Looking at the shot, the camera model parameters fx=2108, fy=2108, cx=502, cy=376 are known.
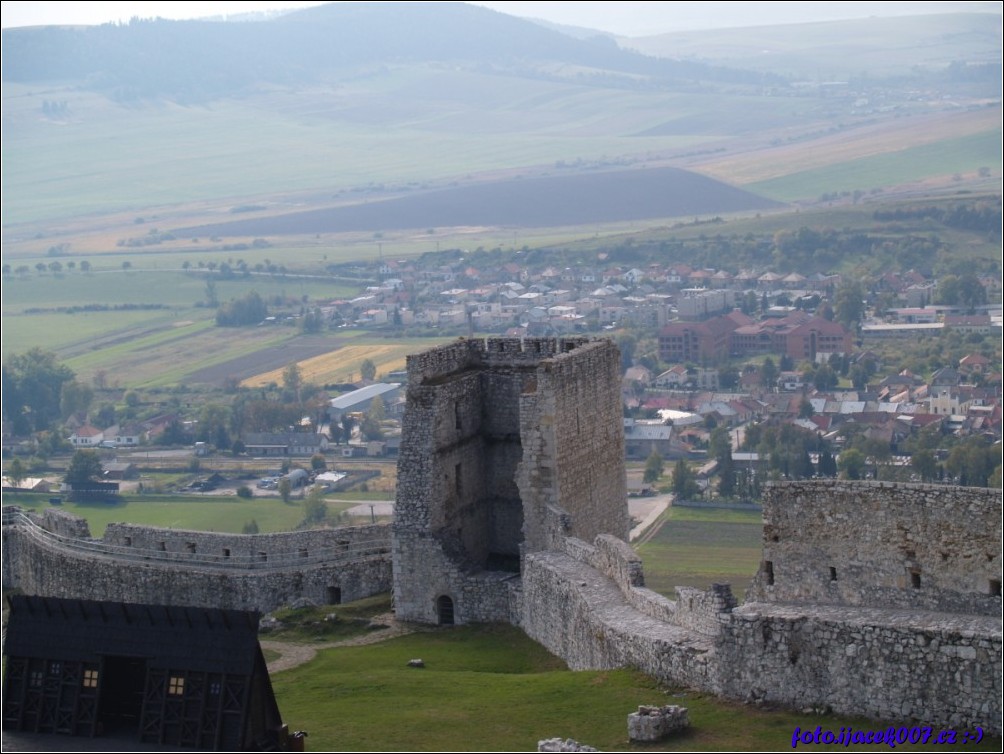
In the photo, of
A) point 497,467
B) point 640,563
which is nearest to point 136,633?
point 640,563

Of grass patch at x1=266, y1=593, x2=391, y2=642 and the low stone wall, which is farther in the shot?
grass patch at x1=266, y1=593, x2=391, y2=642

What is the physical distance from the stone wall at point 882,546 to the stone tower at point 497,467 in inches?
362

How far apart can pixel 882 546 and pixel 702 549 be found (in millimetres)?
48353

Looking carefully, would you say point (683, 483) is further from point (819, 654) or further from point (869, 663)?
point (869, 663)

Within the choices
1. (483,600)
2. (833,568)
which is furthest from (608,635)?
(483,600)

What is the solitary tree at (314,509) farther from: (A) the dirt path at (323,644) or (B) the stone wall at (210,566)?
(A) the dirt path at (323,644)

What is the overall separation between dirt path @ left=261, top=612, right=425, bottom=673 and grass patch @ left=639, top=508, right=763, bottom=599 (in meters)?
22.8

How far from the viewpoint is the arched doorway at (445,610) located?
3941 cm

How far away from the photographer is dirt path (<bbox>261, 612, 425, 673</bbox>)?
3631 centimetres

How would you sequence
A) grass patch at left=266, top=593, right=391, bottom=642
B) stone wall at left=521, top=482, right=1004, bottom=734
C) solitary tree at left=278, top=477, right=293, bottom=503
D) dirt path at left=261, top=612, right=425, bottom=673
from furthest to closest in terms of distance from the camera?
solitary tree at left=278, top=477, right=293, bottom=503 → grass patch at left=266, top=593, right=391, bottom=642 → dirt path at left=261, top=612, right=425, bottom=673 → stone wall at left=521, top=482, right=1004, bottom=734

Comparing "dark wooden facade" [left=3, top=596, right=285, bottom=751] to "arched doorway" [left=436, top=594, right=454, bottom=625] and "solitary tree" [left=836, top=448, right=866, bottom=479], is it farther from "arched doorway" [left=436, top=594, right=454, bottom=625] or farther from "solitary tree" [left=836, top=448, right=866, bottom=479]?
"solitary tree" [left=836, top=448, right=866, bottom=479]

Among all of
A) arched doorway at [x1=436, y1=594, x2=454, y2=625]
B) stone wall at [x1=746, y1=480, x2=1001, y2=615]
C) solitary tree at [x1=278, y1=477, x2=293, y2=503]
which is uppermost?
stone wall at [x1=746, y1=480, x2=1001, y2=615]

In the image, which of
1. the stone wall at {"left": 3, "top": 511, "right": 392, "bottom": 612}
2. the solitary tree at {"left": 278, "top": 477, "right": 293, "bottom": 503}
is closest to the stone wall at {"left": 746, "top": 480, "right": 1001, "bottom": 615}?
the stone wall at {"left": 3, "top": 511, "right": 392, "bottom": 612}

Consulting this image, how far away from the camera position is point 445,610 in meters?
39.5
